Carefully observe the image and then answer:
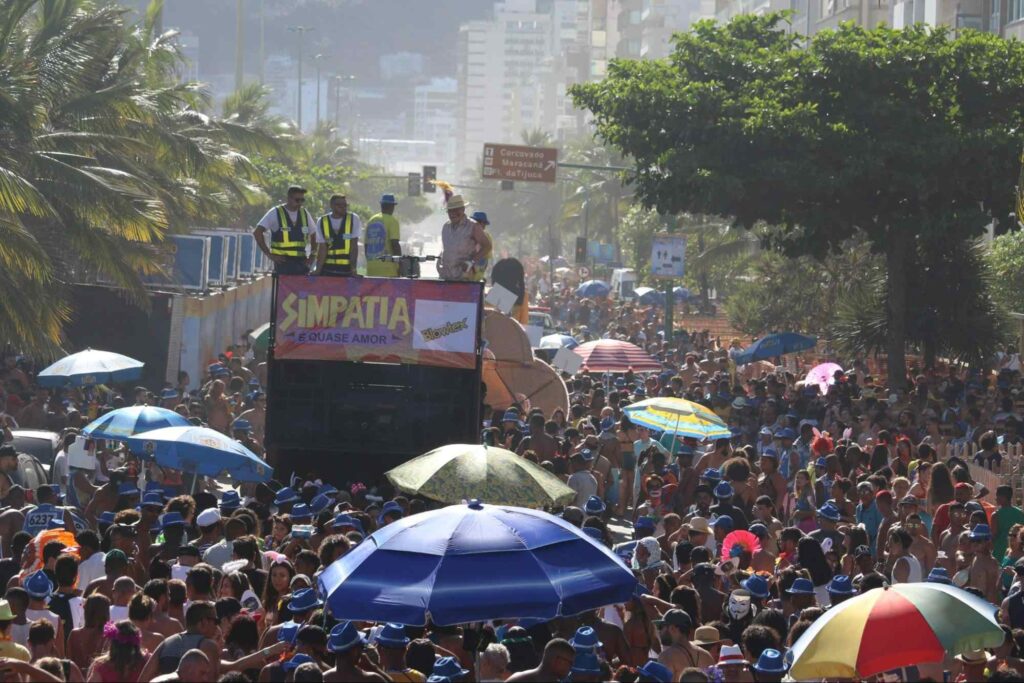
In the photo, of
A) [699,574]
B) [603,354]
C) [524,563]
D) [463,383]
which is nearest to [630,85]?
[603,354]

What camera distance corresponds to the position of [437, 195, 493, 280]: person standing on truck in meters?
17.6

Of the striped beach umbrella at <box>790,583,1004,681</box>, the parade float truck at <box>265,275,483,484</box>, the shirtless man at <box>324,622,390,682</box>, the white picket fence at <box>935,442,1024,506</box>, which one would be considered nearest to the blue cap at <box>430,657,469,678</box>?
the shirtless man at <box>324,622,390,682</box>

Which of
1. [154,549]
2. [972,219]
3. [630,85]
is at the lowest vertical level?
[154,549]

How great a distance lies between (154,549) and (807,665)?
17.8ft

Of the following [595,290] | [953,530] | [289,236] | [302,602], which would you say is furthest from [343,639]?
[595,290]

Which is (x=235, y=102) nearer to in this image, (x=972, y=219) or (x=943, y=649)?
(x=972, y=219)

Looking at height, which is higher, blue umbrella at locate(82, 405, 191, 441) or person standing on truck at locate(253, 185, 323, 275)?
person standing on truck at locate(253, 185, 323, 275)

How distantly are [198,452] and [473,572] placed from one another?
6578mm

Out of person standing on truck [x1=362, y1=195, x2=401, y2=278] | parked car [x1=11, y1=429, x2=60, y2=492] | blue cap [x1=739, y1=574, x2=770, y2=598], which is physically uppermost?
person standing on truck [x1=362, y1=195, x2=401, y2=278]

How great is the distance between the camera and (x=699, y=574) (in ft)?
34.6

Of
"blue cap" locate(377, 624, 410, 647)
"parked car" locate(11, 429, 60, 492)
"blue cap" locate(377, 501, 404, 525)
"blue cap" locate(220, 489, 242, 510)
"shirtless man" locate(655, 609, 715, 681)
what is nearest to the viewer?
"blue cap" locate(377, 624, 410, 647)

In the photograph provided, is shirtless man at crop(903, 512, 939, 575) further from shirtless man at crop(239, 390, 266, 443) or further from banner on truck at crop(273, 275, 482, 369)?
shirtless man at crop(239, 390, 266, 443)

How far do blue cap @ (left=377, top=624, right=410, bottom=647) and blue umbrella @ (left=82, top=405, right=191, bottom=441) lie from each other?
293 inches

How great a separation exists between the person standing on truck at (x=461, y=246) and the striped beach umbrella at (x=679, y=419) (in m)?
2.48
